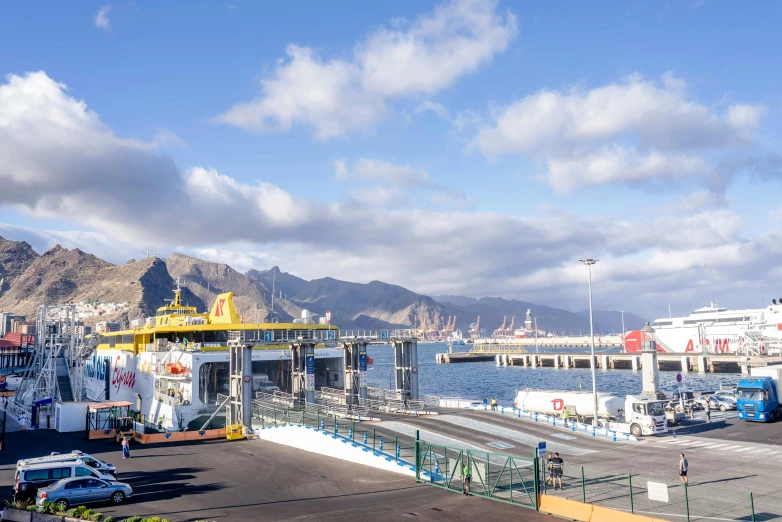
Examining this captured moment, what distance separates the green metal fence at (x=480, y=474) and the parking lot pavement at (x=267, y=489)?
74cm

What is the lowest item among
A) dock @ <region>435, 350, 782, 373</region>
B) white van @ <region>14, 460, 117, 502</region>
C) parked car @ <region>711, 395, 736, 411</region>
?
dock @ <region>435, 350, 782, 373</region>

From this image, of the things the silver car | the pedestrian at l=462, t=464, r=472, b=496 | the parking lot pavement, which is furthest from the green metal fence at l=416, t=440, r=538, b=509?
the silver car

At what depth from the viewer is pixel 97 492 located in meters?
25.2

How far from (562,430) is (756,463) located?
1271 cm

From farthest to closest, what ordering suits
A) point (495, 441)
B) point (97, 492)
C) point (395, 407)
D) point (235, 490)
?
point (395, 407)
point (495, 441)
point (235, 490)
point (97, 492)

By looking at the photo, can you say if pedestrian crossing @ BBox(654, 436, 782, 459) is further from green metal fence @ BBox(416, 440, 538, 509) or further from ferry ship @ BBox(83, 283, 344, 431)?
ferry ship @ BBox(83, 283, 344, 431)

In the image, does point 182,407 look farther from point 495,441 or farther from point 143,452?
point 495,441

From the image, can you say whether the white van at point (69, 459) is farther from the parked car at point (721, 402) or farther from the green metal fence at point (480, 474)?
the parked car at point (721, 402)

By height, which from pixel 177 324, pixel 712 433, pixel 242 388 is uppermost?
pixel 177 324

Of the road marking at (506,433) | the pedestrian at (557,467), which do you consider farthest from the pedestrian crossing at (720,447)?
the pedestrian at (557,467)

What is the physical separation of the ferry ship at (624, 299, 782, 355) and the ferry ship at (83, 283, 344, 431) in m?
112

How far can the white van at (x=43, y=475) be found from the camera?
25.4 m

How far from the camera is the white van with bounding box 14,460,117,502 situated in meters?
25.4

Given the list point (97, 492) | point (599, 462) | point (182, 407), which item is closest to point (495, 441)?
point (599, 462)
